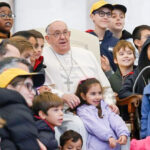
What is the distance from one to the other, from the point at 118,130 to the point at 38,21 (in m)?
3.96

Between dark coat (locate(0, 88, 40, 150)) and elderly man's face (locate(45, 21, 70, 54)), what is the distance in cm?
303

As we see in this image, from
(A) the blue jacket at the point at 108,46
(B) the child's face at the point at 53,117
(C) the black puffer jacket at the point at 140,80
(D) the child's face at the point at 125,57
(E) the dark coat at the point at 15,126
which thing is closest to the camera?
(E) the dark coat at the point at 15,126

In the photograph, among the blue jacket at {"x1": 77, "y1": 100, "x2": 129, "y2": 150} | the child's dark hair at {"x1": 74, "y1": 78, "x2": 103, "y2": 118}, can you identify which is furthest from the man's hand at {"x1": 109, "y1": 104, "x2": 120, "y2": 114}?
the child's dark hair at {"x1": 74, "y1": 78, "x2": 103, "y2": 118}

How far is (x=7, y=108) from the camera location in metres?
3.27

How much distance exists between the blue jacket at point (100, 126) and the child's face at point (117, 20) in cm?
248

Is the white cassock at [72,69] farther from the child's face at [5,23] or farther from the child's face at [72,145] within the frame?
the child's face at [72,145]

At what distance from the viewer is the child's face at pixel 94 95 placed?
5785 mm

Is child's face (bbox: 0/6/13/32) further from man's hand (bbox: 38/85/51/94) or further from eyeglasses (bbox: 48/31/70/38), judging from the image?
man's hand (bbox: 38/85/51/94)

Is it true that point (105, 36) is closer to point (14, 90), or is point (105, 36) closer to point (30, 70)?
point (30, 70)

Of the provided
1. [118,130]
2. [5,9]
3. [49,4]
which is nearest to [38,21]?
[49,4]

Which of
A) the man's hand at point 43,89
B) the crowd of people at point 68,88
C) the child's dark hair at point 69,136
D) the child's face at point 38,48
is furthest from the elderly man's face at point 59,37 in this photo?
the child's dark hair at point 69,136

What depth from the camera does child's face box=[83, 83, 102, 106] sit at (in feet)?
19.0

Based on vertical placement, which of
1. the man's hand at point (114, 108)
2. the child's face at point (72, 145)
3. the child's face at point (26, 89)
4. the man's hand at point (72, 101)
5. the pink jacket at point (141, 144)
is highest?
the child's face at point (26, 89)

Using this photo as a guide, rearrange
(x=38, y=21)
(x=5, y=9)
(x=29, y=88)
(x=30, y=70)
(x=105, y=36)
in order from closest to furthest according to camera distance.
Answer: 1. (x=29, y=88)
2. (x=30, y=70)
3. (x=5, y=9)
4. (x=105, y=36)
5. (x=38, y=21)
